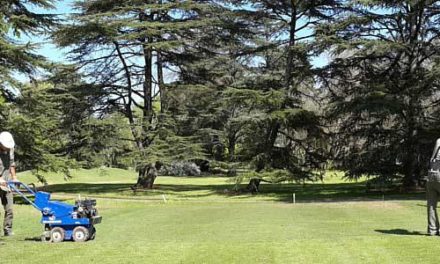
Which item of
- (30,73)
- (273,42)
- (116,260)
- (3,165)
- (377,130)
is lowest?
(116,260)

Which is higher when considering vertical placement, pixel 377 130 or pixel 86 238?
pixel 377 130

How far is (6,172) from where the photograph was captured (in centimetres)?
1107

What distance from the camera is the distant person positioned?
35.4 feet

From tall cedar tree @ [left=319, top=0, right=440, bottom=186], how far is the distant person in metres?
17.1

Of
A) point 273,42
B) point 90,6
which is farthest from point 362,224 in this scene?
point 90,6

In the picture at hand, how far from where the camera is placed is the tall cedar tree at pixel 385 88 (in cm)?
2875

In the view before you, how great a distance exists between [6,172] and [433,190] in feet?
26.1

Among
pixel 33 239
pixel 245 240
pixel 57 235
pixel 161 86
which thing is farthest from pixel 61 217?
pixel 161 86

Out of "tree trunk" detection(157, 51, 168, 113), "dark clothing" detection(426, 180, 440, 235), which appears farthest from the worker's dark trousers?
"tree trunk" detection(157, 51, 168, 113)

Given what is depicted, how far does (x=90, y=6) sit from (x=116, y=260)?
3131 cm

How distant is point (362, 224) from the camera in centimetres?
1355

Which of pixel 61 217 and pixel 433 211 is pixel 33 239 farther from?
pixel 433 211

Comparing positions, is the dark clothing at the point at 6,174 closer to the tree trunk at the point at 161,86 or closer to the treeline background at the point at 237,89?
the treeline background at the point at 237,89

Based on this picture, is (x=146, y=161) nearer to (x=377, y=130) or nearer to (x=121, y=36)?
(x=121, y=36)
